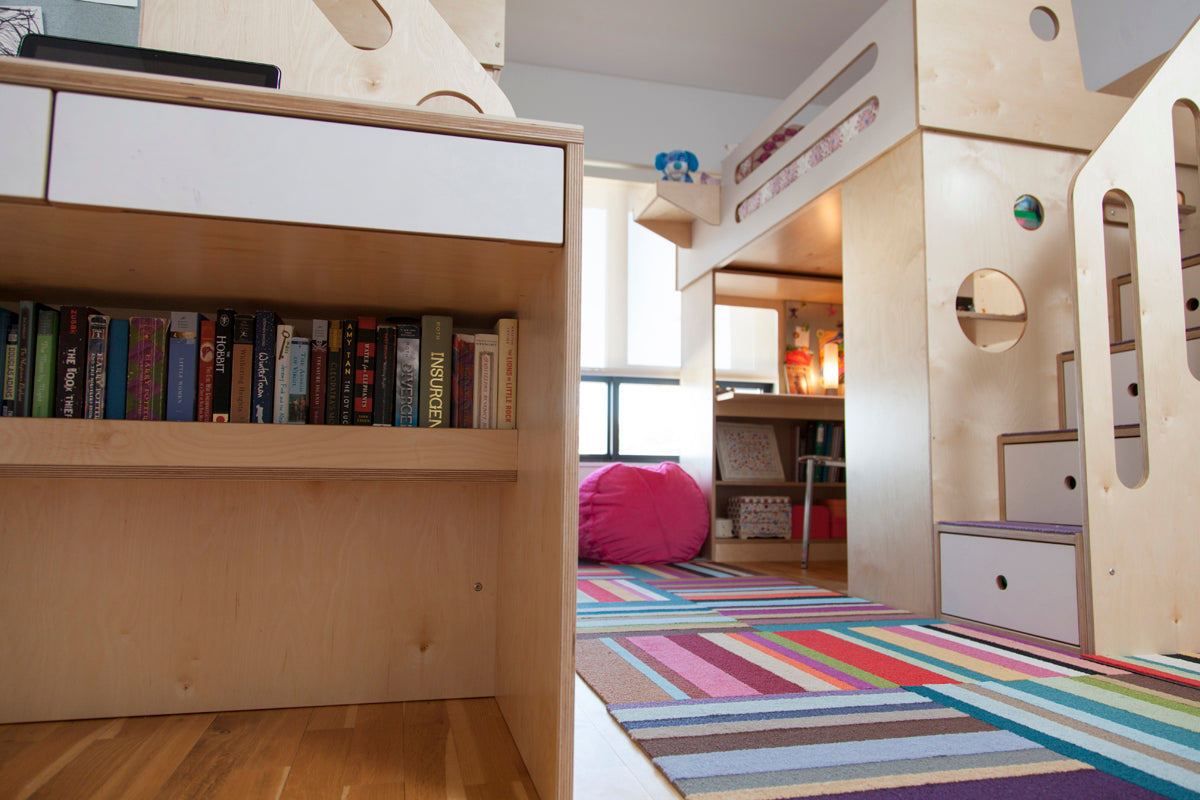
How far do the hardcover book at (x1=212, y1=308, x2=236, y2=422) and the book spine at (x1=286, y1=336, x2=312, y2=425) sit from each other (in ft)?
0.27

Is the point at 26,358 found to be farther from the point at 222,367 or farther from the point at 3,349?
the point at 222,367

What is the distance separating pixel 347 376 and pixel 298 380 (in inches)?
2.8

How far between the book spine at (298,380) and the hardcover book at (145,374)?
0.56 feet

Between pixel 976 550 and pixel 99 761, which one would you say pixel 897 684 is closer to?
pixel 976 550

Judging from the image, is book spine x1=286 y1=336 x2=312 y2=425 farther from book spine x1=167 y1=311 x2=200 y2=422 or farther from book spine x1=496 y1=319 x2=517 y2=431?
book spine x1=496 y1=319 x2=517 y2=431

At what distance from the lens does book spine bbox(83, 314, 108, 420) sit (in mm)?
1113

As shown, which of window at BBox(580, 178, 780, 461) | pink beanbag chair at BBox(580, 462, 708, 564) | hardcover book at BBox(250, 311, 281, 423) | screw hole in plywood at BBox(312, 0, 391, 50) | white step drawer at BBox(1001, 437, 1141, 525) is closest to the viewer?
hardcover book at BBox(250, 311, 281, 423)

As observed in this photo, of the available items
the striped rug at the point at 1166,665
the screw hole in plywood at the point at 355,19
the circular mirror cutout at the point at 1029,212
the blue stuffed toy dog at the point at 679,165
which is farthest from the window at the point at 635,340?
the screw hole in plywood at the point at 355,19

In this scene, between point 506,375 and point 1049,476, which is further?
point 1049,476

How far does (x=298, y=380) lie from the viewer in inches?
47.0

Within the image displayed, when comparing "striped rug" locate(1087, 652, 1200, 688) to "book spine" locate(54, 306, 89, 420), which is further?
"striped rug" locate(1087, 652, 1200, 688)

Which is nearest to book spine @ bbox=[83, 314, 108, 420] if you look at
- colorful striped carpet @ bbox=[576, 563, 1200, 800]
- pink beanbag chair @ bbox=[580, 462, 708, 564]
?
colorful striped carpet @ bbox=[576, 563, 1200, 800]

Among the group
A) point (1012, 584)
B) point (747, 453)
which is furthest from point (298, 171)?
point (747, 453)

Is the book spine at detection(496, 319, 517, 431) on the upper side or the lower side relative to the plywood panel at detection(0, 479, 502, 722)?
upper
